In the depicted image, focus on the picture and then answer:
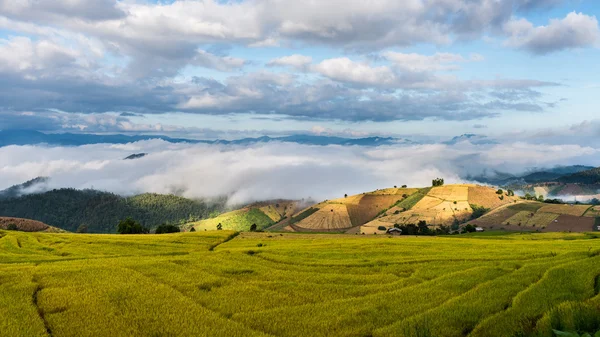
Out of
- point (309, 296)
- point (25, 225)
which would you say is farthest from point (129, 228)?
point (309, 296)

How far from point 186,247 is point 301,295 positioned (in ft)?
117

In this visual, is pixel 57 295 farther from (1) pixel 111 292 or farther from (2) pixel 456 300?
(2) pixel 456 300

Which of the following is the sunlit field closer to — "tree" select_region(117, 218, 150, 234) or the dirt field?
"tree" select_region(117, 218, 150, 234)

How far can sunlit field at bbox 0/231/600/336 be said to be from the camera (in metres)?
19.9

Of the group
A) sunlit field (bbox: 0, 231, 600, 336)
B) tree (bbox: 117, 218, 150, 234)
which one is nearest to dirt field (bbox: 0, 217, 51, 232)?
tree (bbox: 117, 218, 150, 234)

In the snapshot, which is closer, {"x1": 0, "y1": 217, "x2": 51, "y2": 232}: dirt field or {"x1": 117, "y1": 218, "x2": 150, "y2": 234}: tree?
{"x1": 117, "y1": 218, "x2": 150, "y2": 234}: tree

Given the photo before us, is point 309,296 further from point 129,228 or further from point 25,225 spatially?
point 25,225

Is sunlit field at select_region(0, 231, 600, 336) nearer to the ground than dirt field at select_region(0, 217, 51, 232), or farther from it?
nearer to the ground

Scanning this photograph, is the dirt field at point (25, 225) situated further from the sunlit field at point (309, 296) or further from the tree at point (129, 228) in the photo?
the sunlit field at point (309, 296)

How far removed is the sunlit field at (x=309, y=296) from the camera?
65.2ft

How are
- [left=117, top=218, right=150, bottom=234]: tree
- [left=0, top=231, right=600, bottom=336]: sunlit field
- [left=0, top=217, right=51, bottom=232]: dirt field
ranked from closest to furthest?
1. [left=0, top=231, right=600, bottom=336]: sunlit field
2. [left=117, top=218, right=150, bottom=234]: tree
3. [left=0, top=217, right=51, bottom=232]: dirt field

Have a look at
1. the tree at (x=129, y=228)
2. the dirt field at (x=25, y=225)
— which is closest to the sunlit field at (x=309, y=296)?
the tree at (x=129, y=228)

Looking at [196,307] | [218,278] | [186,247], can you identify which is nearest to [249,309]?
[196,307]

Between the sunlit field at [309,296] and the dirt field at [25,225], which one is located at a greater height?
the dirt field at [25,225]
